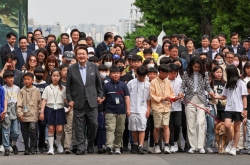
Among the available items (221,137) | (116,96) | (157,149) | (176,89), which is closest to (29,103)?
(116,96)

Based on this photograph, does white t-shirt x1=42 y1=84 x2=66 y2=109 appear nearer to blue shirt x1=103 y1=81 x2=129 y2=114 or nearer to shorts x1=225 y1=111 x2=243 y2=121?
blue shirt x1=103 y1=81 x2=129 y2=114

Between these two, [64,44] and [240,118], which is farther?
[64,44]

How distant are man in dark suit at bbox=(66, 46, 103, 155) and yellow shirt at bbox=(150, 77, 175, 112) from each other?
1036 mm

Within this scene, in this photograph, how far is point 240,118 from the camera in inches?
580

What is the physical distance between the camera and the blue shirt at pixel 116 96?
1462cm

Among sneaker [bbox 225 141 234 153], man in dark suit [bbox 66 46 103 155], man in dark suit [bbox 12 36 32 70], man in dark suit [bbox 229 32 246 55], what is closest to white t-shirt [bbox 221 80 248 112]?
sneaker [bbox 225 141 234 153]

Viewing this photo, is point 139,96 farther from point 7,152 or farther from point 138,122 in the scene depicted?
point 7,152

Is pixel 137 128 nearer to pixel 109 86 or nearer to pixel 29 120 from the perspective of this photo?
pixel 109 86

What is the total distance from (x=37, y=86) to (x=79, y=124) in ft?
4.37

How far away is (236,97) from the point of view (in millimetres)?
14680

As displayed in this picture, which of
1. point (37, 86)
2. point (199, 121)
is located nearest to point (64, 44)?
point (37, 86)

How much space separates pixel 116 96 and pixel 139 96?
449 millimetres

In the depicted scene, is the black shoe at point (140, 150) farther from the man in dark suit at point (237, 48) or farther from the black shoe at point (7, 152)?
the man in dark suit at point (237, 48)

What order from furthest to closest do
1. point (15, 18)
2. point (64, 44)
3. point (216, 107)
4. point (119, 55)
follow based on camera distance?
1. point (15, 18)
2. point (64, 44)
3. point (119, 55)
4. point (216, 107)
